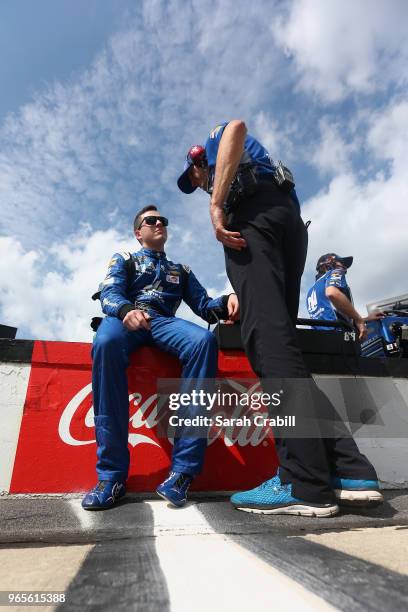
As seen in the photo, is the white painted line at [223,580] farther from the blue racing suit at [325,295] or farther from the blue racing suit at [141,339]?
the blue racing suit at [325,295]

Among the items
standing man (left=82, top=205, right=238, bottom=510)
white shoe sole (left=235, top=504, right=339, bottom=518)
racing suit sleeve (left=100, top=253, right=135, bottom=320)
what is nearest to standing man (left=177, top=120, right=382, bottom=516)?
white shoe sole (left=235, top=504, right=339, bottom=518)

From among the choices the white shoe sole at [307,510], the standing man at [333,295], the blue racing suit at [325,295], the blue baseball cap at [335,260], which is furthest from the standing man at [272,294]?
the blue baseball cap at [335,260]

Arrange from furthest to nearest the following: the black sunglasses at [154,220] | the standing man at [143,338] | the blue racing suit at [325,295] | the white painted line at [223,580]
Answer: the blue racing suit at [325,295] < the black sunglasses at [154,220] < the standing man at [143,338] < the white painted line at [223,580]

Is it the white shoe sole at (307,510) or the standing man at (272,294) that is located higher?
the standing man at (272,294)

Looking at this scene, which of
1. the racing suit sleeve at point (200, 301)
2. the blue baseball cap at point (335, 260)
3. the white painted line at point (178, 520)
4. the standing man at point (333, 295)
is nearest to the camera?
the white painted line at point (178, 520)

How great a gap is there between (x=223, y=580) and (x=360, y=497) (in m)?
0.86

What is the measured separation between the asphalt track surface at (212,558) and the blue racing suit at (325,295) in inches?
80.9

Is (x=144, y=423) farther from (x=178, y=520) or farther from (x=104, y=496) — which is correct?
(x=178, y=520)

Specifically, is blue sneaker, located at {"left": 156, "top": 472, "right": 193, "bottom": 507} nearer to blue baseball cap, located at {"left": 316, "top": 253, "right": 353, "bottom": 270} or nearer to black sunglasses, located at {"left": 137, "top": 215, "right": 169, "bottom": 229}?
black sunglasses, located at {"left": 137, "top": 215, "right": 169, "bottom": 229}

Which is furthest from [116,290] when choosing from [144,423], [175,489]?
[175,489]

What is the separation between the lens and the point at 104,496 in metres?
1.54

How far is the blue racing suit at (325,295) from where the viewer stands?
129 inches

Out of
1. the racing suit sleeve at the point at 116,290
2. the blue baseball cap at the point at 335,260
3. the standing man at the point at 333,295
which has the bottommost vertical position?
the racing suit sleeve at the point at 116,290

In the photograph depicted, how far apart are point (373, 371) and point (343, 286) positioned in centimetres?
105
